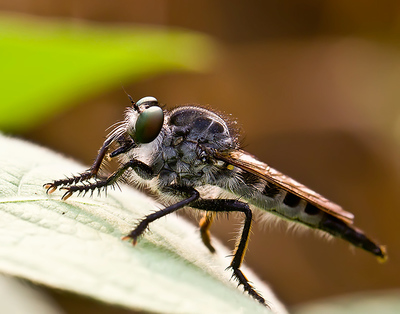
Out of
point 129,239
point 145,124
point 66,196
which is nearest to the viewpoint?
point 129,239

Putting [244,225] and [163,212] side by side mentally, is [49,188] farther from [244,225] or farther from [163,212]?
[244,225]

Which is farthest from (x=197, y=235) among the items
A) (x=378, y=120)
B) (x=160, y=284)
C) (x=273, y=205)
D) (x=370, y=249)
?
(x=378, y=120)

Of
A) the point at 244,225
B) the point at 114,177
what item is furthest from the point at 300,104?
the point at 114,177

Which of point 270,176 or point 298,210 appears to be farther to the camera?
point 298,210

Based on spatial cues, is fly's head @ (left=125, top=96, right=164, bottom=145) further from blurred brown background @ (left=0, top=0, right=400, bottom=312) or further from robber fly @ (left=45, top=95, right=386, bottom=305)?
blurred brown background @ (left=0, top=0, right=400, bottom=312)

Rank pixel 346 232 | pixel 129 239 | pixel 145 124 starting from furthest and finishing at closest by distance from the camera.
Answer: pixel 346 232 < pixel 145 124 < pixel 129 239

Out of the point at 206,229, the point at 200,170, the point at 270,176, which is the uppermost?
the point at 270,176

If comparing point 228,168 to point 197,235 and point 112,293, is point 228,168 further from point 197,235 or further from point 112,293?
point 112,293
